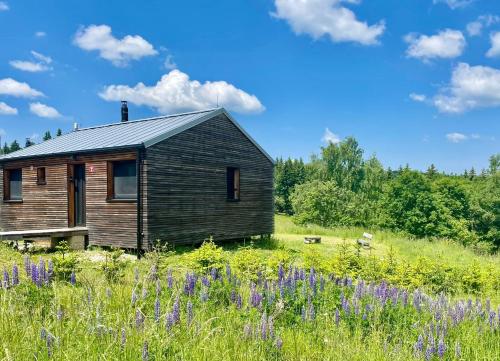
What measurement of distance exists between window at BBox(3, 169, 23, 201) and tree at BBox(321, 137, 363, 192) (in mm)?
46033

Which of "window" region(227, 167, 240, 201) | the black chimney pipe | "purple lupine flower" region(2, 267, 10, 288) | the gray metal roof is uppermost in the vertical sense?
the black chimney pipe

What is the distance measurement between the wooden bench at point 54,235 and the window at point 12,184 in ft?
18.0

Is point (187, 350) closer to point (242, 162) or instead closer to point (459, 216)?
point (242, 162)

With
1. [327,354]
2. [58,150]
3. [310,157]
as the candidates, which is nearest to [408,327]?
[327,354]

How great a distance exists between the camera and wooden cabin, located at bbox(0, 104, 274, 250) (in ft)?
50.1

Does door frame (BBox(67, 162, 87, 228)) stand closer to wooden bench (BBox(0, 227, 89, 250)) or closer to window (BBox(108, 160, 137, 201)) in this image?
wooden bench (BBox(0, 227, 89, 250))

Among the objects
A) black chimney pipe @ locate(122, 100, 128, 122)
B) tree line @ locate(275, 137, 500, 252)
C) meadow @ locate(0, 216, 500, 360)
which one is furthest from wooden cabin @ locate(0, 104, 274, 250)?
tree line @ locate(275, 137, 500, 252)

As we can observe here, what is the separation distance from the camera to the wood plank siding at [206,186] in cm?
1548

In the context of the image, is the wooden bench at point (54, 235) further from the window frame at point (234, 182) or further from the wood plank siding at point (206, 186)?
the window frame at point (234, 182)

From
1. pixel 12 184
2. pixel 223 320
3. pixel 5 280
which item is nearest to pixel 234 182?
pixel 12 184

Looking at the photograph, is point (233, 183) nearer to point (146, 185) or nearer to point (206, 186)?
point (206, 186)

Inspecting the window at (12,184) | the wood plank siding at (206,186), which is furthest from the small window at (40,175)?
the wood plank siding at (206,186)

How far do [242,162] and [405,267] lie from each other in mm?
12160

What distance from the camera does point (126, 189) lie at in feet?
51.8
